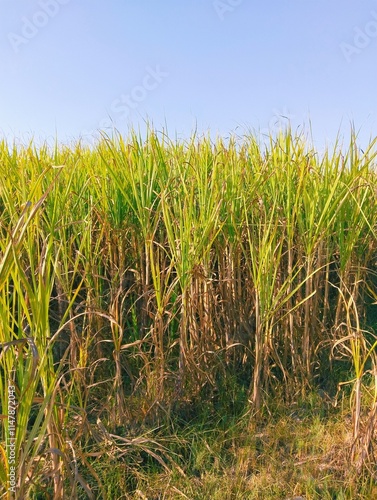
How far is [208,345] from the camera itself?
1.91 m

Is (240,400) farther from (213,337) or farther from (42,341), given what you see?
(42,341)

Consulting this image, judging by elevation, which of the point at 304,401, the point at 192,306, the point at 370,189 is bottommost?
the point at 304,401

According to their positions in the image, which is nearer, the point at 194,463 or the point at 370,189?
the point at 194,463

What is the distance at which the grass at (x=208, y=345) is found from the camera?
1.50m

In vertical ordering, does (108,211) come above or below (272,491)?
above

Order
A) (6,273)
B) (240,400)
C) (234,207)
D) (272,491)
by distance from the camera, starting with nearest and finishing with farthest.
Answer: (6,273)
(272,491)
(240,400)
(234,207)

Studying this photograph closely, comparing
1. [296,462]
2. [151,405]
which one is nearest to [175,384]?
[151,405]

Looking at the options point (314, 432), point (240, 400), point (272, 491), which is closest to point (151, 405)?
point (240, 400)

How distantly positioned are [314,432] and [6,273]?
136 centimetres

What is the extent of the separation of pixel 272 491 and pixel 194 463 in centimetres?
29

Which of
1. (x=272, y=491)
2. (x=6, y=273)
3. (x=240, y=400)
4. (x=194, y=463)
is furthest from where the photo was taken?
(x=240, y=400)

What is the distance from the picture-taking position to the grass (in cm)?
150

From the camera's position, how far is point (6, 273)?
97 cm

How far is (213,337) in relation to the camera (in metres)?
1.95
